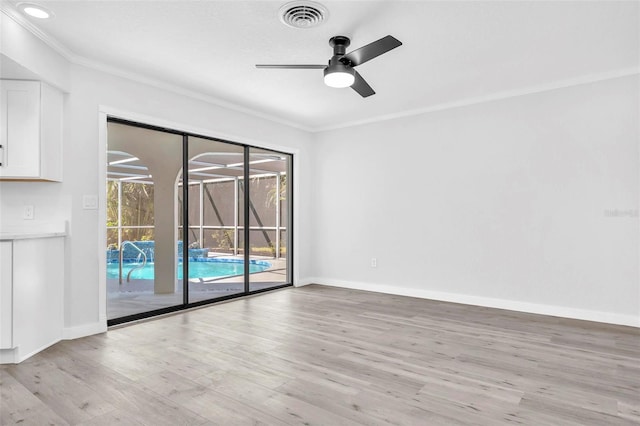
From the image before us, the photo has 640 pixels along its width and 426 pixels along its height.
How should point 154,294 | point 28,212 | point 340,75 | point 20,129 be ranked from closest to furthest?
1. point 340,75
2. point 20,129
3. point 28,212
4. point 154,294

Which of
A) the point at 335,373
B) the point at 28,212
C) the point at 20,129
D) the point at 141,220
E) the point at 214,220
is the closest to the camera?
the point at 335,373

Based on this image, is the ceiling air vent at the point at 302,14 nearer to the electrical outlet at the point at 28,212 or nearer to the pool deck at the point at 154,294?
the electrical outlet at the point at 28,212

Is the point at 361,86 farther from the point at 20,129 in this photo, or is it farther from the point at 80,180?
the point at 20,129

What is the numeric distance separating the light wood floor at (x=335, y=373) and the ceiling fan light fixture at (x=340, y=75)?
85.6 inches

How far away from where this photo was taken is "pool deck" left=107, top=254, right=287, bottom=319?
4203 millimetres

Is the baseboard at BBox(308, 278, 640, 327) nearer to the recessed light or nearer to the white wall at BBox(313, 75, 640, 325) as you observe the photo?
the white wall at BBox(313, 75, 640, 325)

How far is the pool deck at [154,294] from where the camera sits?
165 inches

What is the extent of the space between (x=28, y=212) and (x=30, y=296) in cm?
80

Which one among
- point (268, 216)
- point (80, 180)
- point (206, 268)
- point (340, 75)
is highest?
point (340, 75)

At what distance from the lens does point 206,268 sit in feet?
16.8

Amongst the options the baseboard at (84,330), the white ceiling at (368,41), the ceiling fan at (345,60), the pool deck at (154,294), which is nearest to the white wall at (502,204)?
the white ceiling at (368,41)

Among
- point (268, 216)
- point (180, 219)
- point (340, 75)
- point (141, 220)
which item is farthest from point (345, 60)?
point (268, 216)

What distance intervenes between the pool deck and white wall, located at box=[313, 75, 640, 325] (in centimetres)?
155

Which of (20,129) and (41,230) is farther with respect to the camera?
(41,230)
